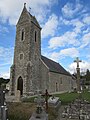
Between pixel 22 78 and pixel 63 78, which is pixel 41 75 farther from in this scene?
pixel 63 78

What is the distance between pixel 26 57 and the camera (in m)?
28.8

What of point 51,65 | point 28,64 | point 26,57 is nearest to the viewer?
point 28,64

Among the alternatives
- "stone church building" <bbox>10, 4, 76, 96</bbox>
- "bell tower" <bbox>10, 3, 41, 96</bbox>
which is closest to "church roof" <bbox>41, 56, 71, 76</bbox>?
"stone church building" <bbox>10, 4, 76, 96</bbox>

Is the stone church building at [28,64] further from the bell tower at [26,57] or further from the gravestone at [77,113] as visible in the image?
the gravestone at [77,113]

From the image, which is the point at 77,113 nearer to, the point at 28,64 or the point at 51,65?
the point at 28,64

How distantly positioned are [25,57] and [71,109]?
18897mm

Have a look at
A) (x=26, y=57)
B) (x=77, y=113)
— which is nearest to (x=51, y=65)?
(x=26, y=57)

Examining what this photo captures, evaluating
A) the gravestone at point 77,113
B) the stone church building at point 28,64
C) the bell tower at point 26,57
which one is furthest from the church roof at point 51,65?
the gravestone at point 77,113

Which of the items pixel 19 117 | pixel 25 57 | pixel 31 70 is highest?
pixel 25 57

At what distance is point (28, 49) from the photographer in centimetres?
2900

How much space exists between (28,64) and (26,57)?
1.48m

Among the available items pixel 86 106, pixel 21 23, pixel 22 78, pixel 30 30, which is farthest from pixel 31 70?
pixel 86 106

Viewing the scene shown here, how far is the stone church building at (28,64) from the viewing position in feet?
91.9

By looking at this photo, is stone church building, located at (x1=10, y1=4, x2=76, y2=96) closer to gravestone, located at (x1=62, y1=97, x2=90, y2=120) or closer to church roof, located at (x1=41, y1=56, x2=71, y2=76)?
church roof, located at (x1=41, y1=56, x2=71, y2=76)
